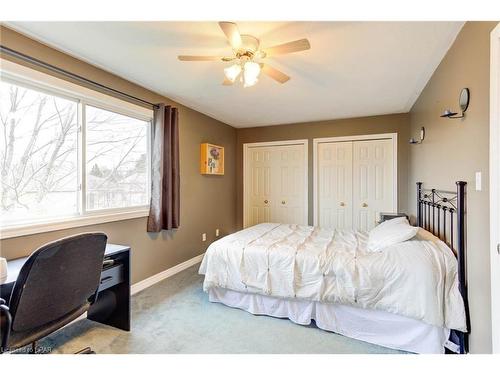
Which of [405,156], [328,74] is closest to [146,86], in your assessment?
[328,74]

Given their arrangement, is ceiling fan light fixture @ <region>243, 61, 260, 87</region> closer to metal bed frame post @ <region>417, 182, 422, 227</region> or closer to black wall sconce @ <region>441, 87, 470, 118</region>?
black wall sconce @ <region>441, 87, 470, 118</region>

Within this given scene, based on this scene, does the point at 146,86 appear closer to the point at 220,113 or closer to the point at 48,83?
the point at 48,83

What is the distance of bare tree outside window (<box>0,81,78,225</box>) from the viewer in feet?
6.15

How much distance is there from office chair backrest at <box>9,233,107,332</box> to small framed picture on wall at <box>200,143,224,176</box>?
2.53 meters

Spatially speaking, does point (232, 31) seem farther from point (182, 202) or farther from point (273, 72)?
point (182, 202)

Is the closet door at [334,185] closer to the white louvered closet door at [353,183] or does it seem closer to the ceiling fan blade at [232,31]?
the white louvered closet door at [353,183]

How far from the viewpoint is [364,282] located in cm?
193

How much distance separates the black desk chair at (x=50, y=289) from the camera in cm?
118

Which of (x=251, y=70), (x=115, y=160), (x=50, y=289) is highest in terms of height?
(x=251, y=70)

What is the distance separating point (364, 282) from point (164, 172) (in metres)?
2.44

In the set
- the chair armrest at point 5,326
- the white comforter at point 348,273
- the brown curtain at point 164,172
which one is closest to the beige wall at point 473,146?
the white comforter at point 348,273

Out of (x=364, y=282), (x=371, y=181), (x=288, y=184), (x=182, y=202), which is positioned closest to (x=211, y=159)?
(x=182, y=202)

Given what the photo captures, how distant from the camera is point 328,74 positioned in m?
2.60

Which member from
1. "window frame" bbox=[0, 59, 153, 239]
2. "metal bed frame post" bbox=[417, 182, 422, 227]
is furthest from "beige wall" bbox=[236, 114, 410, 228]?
"window frame" bbox=[0, 59, 153, 239]
